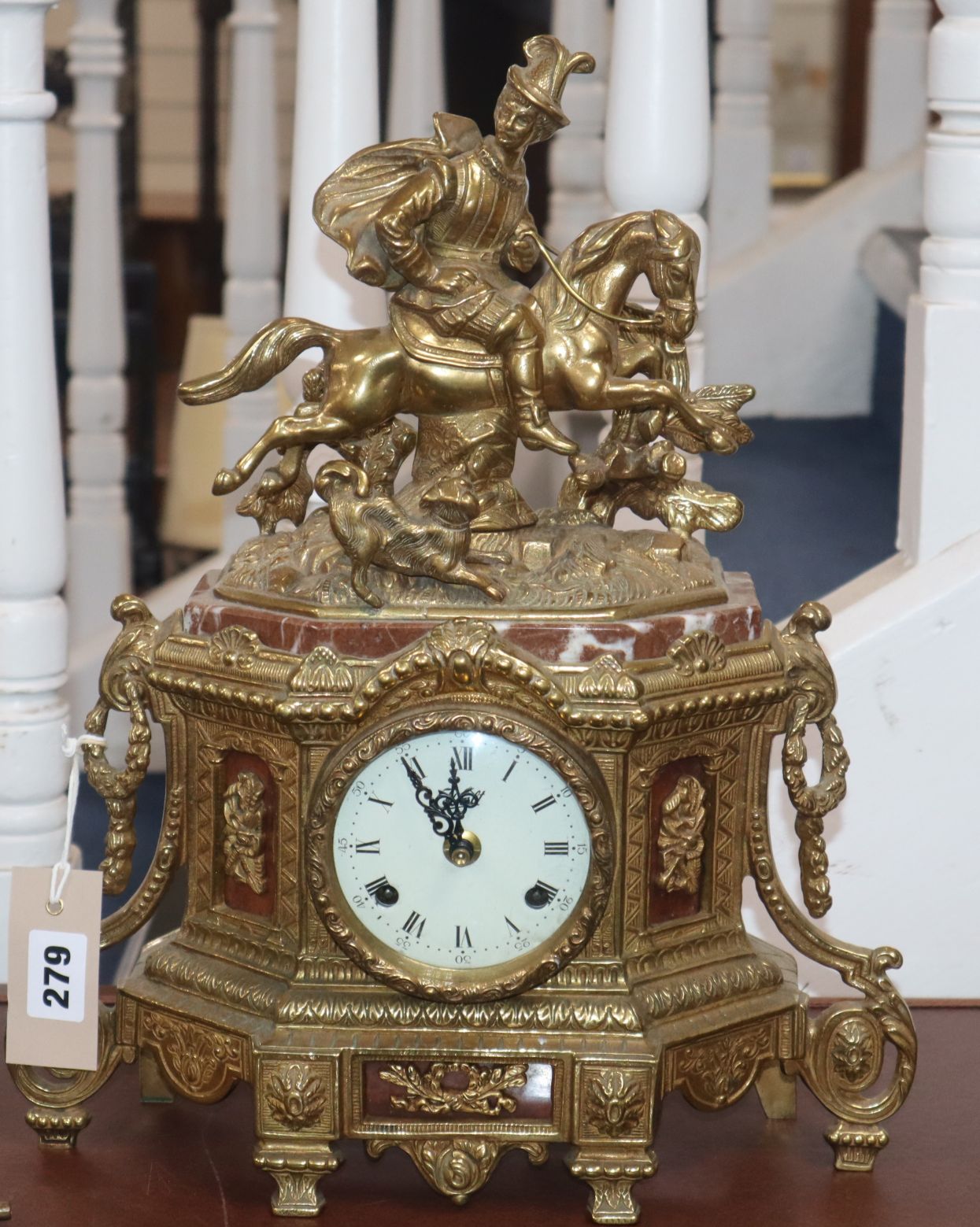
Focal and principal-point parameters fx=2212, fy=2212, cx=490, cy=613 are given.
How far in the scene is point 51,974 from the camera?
171 centimetres

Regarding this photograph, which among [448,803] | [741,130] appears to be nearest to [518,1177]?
[448,803]

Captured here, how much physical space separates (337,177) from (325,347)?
0.43 ft

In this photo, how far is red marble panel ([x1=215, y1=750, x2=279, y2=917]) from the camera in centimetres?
167

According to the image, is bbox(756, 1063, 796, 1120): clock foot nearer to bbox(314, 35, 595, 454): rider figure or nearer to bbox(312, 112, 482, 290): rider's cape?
bbox(314, 35, 595, 454): rider figure

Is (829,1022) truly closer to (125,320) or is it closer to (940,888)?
(940,888)

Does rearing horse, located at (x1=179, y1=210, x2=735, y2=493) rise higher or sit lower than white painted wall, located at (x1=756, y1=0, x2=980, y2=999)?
higher

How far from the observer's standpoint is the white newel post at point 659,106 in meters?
2.17

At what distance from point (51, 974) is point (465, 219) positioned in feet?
2.17

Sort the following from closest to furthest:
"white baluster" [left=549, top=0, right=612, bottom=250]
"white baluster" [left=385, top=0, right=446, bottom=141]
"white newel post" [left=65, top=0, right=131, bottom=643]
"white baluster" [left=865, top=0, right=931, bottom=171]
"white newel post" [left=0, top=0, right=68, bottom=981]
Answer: "white newel post" [left=0, top=0, right=68, bottom=981]
"white baluster" [left=385, top=0, right=446, bottom=141]
"white baluster" [left=549, top=0, right=612, bottom=250]
"white newel post" [left=65, top=0, right=131, bottom=643]
"white baluster" [left=865, top=0, right=931, bottom=171]

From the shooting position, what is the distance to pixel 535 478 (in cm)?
348

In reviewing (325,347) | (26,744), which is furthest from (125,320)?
(325,347)

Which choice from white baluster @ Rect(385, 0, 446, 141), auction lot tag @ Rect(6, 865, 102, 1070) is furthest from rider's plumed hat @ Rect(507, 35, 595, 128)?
white baluster @ Rect(385, 0, 446, 141)

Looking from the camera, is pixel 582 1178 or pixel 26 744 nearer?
pixel 582 1178

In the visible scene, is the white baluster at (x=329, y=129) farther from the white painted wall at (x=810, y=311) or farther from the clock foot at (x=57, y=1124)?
the white painted wall at (x=810, y=311)
